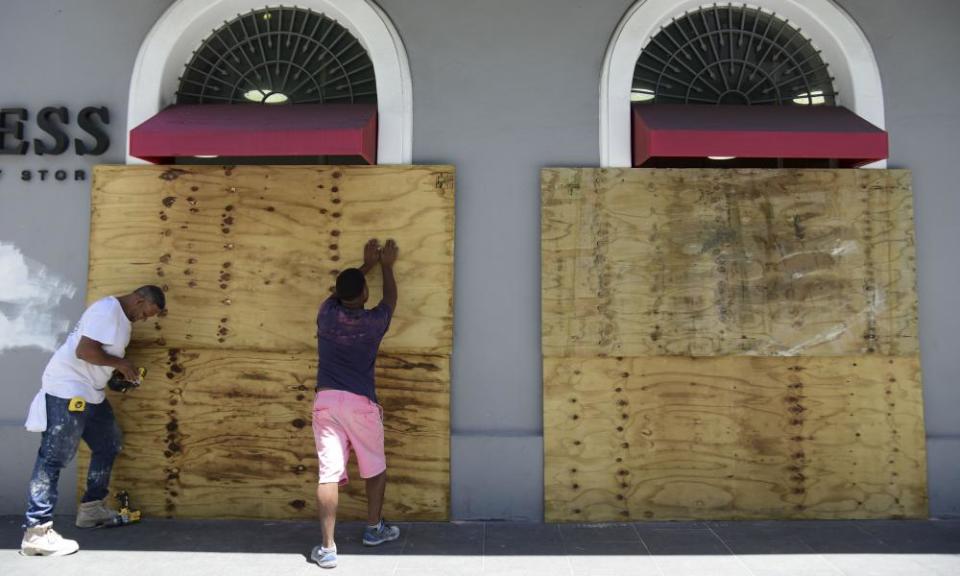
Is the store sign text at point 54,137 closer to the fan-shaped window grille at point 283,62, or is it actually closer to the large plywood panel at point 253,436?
the fan-shaped window grille at point 283,62

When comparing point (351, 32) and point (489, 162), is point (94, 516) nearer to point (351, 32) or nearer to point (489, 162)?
point (489, 162)

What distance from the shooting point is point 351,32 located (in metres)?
5.69

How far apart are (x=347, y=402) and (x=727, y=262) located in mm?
3076

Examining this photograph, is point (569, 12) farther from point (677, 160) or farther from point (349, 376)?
point (349, 376)

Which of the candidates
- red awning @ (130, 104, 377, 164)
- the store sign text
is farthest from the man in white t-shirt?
the store sign text

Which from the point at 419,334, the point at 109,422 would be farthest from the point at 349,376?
the point at 109,422

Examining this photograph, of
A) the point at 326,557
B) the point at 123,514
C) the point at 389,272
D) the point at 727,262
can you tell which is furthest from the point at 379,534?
the point at 727,262

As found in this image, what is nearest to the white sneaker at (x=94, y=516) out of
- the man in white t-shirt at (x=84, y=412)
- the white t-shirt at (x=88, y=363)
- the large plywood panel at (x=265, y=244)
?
the man in white t-shirt at (x=84, y=412)

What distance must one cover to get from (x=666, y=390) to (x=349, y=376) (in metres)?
2.44

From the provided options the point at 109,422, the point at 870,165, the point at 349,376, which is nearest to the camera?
the point at 349,376

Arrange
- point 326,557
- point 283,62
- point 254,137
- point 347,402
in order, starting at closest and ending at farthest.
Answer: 1. point 326,557
2. point 347,402
3. point 254,137
4. point 283,62

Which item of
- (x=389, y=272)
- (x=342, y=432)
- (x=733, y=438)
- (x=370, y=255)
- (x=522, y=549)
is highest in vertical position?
(x=370, y=255)

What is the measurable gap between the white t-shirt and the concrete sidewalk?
106 centimetres

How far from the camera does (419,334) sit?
5.23 m
